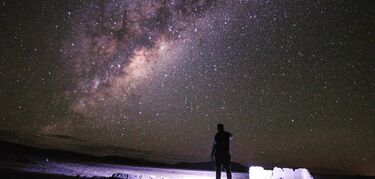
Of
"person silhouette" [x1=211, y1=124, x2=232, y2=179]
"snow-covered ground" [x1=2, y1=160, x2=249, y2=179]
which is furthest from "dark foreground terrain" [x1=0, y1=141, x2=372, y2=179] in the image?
"person silhouette" [x1=211, y1=124, x2=232, y2=179]

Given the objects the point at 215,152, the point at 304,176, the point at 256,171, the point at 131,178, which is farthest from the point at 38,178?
the point at 304,176

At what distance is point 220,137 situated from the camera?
9.48 metres

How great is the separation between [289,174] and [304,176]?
445 millimetres

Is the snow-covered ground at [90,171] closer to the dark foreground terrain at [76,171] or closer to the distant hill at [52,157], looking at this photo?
the dark foreground terrain at [76,171]

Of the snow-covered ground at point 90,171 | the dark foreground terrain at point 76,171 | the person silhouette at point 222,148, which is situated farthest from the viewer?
the snow-covered ground at point 90,171

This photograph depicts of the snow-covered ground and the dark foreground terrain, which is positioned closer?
the dark foreground terrain

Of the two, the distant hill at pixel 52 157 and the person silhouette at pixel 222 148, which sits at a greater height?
the distant hill at pixel 52 157

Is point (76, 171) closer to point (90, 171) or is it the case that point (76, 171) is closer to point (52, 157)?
point (90, 171)

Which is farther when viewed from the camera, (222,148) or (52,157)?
(52,157)

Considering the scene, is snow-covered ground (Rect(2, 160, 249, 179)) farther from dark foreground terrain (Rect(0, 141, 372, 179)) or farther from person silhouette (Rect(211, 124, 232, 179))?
person silhouette (Rect(211, 124, 232, 179))

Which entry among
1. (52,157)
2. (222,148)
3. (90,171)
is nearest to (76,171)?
(90,171)

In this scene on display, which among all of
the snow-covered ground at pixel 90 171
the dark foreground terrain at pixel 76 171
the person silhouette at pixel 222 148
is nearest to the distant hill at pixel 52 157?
the dark foreground terrain at pixel 76 171

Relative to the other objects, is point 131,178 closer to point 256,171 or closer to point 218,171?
point 218,171

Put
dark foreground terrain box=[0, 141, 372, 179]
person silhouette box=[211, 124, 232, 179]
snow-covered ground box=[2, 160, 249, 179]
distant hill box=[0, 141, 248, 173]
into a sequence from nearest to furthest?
person silhouette box=[211, 124, 232, 179]
dark foreground terrain box=[0, 141, 372, 179]
snow-covered ground box=[2, 160, 249, 179]
distant hill box=[0, 141, 248, 173]
